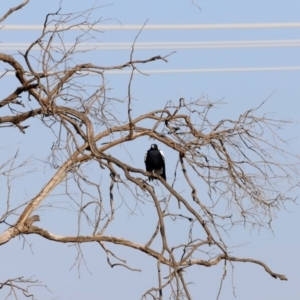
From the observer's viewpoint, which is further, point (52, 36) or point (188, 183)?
point (188, 183)

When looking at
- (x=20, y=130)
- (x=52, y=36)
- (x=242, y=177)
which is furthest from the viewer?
(x=20, y=130)

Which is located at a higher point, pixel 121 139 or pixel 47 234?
pixel 121 139

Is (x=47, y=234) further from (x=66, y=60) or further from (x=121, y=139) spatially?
(x=66, y=60)

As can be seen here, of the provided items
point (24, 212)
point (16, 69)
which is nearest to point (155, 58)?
point (16, 69)

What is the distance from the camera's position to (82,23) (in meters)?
5.98

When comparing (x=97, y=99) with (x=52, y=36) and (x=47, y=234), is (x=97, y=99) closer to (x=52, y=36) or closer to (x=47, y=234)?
(x=52, y=36)

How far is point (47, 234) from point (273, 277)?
1.65 meters

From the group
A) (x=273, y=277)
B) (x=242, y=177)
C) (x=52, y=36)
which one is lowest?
(x=273, y=277)

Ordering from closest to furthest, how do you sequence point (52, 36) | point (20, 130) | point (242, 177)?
point (52, 36)
point (242, 177)
point (20, 130)

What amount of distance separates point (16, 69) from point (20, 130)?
584mm

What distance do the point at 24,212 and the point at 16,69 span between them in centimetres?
102

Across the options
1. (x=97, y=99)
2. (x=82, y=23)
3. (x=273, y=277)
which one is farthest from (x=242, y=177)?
(x=82, y=23)

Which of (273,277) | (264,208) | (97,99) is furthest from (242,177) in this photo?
(97,99)

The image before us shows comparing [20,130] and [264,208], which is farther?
[20,130]
